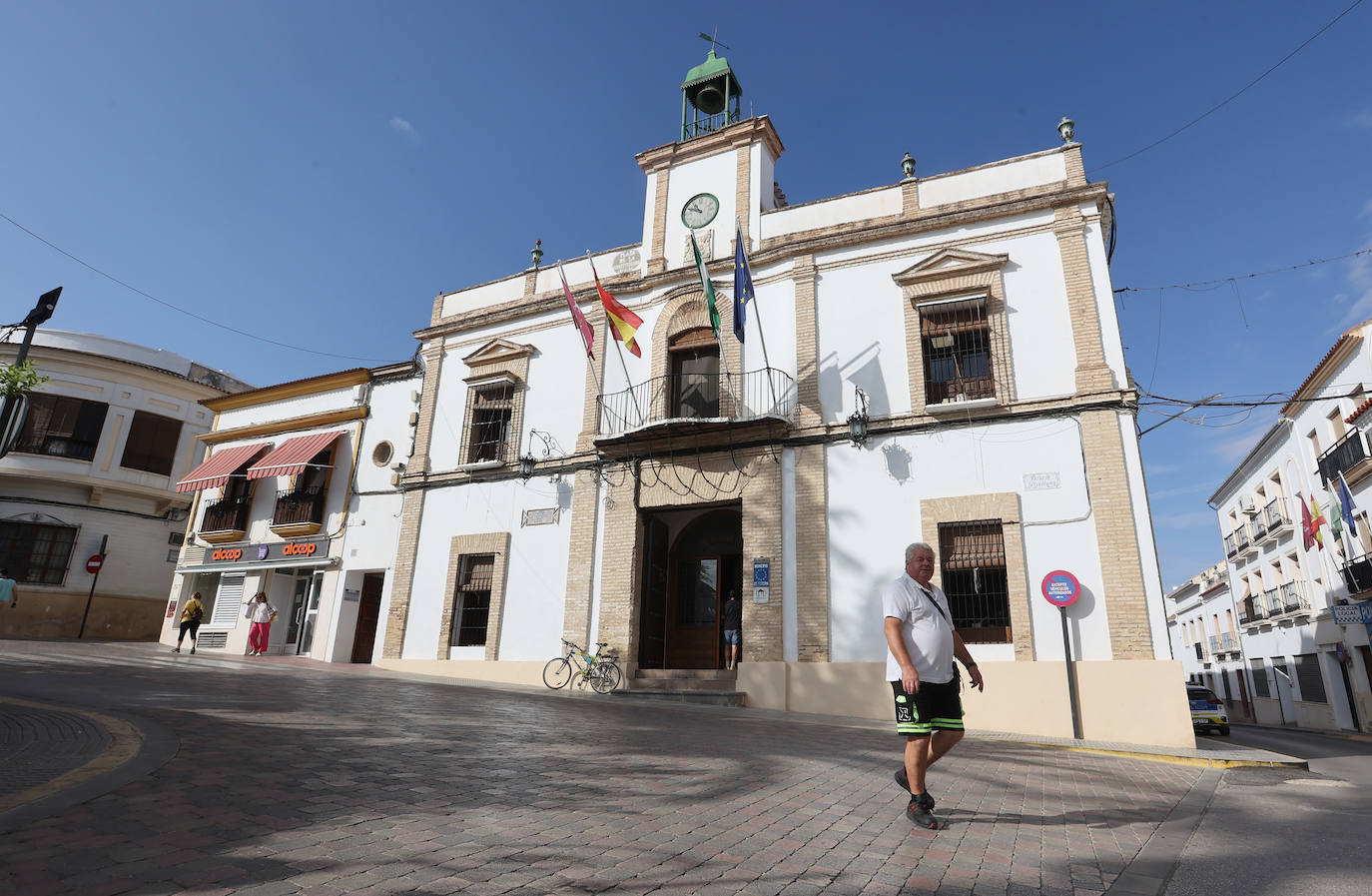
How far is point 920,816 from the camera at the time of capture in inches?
158

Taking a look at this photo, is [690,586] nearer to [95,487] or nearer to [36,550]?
[95,487]

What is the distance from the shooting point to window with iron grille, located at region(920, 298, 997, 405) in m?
12.5

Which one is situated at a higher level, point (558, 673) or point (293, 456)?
point (293, 456)

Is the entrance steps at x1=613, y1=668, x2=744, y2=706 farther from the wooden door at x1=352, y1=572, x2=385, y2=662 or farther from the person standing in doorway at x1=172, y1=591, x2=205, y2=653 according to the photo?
the person standing in doorway at x1=172, y1=591, x2=205, y2=653

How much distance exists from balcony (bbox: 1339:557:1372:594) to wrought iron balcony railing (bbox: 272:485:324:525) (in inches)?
1071

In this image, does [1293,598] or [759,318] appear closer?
[759,318]

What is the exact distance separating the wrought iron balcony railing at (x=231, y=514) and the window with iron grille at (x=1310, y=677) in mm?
32386

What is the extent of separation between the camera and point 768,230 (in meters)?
14.8

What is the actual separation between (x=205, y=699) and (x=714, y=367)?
33.0ft

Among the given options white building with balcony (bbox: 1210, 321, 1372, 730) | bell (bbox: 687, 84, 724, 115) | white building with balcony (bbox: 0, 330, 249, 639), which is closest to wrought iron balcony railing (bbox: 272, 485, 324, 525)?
white building with balcony (bbox: 0, 330, 249, 639)

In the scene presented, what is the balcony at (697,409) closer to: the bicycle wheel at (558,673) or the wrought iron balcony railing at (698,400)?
the wrought iron balcony railing at (698,400)

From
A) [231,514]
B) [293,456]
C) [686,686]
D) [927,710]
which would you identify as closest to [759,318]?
[686,686]

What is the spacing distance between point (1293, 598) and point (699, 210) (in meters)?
24.5

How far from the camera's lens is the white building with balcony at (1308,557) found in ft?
65.4
